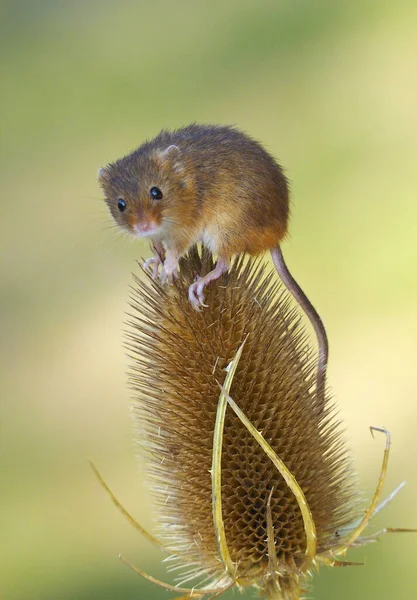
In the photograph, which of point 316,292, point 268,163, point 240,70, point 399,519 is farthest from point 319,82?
point 268,163

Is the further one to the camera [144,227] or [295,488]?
[144,227]

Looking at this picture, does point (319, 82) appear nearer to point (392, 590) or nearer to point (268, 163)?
point (392, 590)

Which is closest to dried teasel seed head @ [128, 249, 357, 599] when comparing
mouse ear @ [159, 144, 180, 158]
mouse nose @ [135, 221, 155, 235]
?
mouse nose @ [135, 221, 155, 235]

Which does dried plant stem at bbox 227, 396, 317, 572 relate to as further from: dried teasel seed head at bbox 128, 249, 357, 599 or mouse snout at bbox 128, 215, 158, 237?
mouse snout at bbox 128, 215, 158, 237

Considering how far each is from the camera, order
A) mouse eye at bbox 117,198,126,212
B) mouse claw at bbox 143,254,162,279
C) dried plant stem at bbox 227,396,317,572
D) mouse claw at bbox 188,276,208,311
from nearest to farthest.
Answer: dried plant stem at bbox 227,396,317,572
mouse claw at bbox 188,276,208,311
mouse claw at bbox 143,254,162,279
mouse eye at bbox 117,198,126,212

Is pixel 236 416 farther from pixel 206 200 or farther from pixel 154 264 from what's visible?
pixel 206 200

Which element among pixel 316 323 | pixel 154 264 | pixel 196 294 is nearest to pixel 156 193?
pixel 154 264
